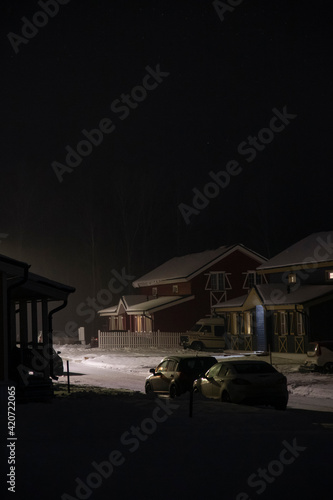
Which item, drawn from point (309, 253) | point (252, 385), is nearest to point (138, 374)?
point (252, 385)

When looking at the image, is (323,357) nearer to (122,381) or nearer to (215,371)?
(122,381)

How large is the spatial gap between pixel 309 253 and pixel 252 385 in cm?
3431

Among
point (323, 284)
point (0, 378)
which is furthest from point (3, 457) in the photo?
point (323, 284)

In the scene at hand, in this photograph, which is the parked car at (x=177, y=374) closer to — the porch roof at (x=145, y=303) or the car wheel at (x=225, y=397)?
the car wheel at (x=225, y=397)

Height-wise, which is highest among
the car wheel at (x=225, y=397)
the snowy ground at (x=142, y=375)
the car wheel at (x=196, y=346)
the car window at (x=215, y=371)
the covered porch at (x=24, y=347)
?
the covered porch at (x=24, y=347)

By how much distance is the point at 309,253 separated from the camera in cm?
5147

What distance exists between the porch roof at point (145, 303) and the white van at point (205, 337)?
32.8 ft

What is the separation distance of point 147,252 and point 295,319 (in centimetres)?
5353

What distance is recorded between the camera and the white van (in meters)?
52.7

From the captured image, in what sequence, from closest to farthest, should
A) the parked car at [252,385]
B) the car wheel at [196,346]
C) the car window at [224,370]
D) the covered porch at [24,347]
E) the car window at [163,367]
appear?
the covered porch at [24,347]
the parked car at [252,385]
the car window at [224,370]
the car window at [163,367]
the car wheel at [196,346]

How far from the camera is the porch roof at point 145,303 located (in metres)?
64.0

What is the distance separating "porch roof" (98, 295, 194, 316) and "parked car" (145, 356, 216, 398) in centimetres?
4008

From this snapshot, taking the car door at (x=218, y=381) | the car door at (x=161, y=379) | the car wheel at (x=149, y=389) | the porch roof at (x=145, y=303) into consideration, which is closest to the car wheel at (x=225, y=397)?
the car door at (x=218, y=381)

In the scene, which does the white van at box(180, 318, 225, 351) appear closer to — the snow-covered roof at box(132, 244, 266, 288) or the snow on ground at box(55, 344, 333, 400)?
the snow on ground at box(55, 344, 333, 400)
